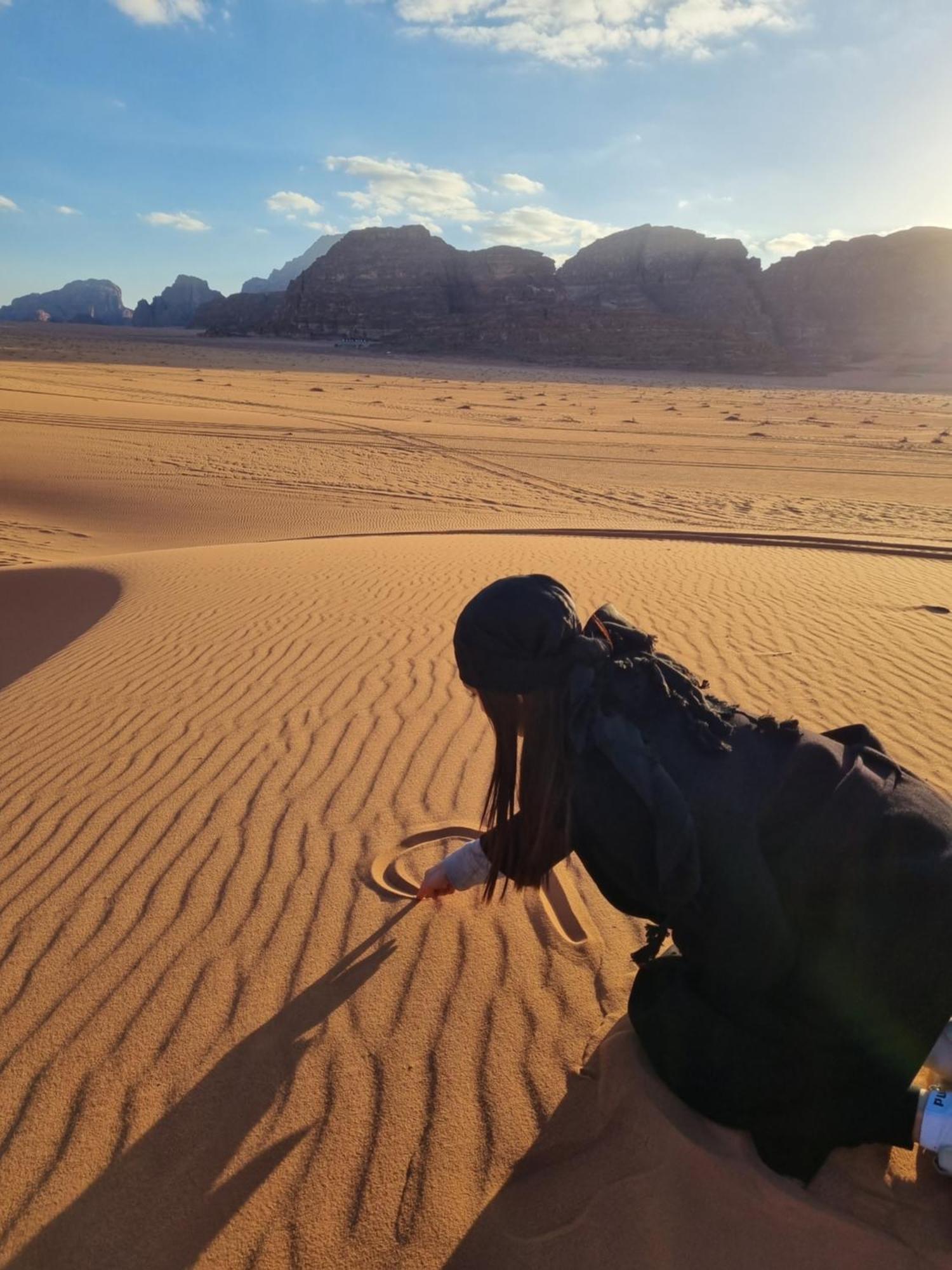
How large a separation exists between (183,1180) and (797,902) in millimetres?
1599

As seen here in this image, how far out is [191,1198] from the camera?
2.08 metres

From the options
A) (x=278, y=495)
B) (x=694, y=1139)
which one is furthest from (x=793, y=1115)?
(x=278, y=495)

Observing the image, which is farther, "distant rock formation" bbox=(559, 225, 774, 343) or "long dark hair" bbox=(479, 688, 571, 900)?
"distant rock formation" bbox=(559, 225, 774, 343)

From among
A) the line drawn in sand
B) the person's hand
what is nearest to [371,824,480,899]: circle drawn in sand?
the line drawn in sand

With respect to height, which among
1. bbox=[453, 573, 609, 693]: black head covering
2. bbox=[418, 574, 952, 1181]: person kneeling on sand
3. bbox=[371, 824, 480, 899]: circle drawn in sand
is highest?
bbox=[453, 573, 609, 693]: black head covering

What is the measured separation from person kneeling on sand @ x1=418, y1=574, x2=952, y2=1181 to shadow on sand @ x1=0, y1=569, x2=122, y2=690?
5.79 m

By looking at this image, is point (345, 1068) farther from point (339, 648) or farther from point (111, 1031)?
point (339, 648)

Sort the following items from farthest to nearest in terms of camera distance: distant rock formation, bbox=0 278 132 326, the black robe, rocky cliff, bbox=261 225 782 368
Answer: distant rock formation, bbox=0 278 132 326, rocky cliff, bbox=261 225 782 368, the black robe

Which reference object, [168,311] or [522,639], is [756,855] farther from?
[168,311]

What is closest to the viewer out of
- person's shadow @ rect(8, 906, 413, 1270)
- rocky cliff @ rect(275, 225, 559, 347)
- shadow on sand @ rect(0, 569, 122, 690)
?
person's shadow @ rect(8, 906, 413, 1270)

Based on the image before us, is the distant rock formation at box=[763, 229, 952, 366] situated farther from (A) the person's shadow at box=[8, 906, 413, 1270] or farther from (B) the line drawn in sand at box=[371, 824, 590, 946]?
(A) the person's shadow at box=[8, 906, 413, 1270]

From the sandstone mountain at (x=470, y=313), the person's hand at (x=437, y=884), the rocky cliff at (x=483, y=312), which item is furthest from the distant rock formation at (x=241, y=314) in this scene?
the person's hand at (x=437, y=884)

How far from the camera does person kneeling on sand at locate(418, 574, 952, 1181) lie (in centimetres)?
175

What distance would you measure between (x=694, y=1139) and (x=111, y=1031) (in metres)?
1.67
